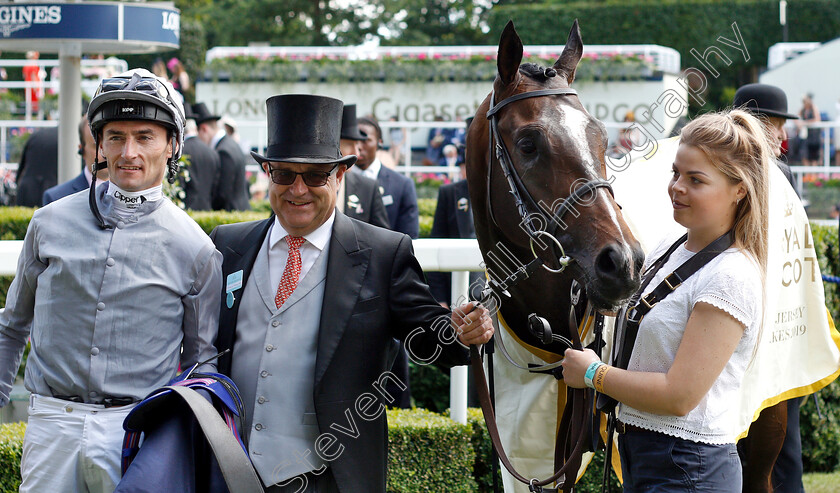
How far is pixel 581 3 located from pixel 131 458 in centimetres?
3100

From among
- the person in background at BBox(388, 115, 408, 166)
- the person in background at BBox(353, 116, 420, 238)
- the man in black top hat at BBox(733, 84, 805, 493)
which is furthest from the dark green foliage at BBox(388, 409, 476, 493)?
the person in background at BBox(388, 115, 408, 166)

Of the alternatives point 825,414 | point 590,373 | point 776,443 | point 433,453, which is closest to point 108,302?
point 590,373

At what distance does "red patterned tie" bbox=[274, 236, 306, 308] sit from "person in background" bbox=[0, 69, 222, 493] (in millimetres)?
202

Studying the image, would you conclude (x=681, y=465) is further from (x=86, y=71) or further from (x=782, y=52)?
(x=782, y=52)

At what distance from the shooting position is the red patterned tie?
8.56 ft

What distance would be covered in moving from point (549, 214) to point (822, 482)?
316 centimetres

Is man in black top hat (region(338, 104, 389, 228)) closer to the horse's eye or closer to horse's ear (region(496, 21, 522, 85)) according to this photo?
horse's ear (region(496, 21, 522, 85))

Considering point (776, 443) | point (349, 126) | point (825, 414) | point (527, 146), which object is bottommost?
point (825, 414)

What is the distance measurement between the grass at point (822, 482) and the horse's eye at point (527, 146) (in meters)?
3.00

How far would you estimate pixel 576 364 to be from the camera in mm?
2502

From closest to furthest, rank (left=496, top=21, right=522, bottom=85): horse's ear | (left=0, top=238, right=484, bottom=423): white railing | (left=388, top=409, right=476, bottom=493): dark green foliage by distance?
1. (left=496, top=21, right=522, bottom=85): horse's ear
2. (left=0, top=238, right=484, bottom=423): white railing
3. (left=388, top=409, right=476, bottom=493): dark green foliage

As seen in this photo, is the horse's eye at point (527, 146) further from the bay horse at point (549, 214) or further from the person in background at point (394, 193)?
the person in background at point (394, 193)

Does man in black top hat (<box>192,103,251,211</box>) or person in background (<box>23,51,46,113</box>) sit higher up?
person in background (<box>23,51,46,113</box>)

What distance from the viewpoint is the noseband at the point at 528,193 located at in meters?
2.50
